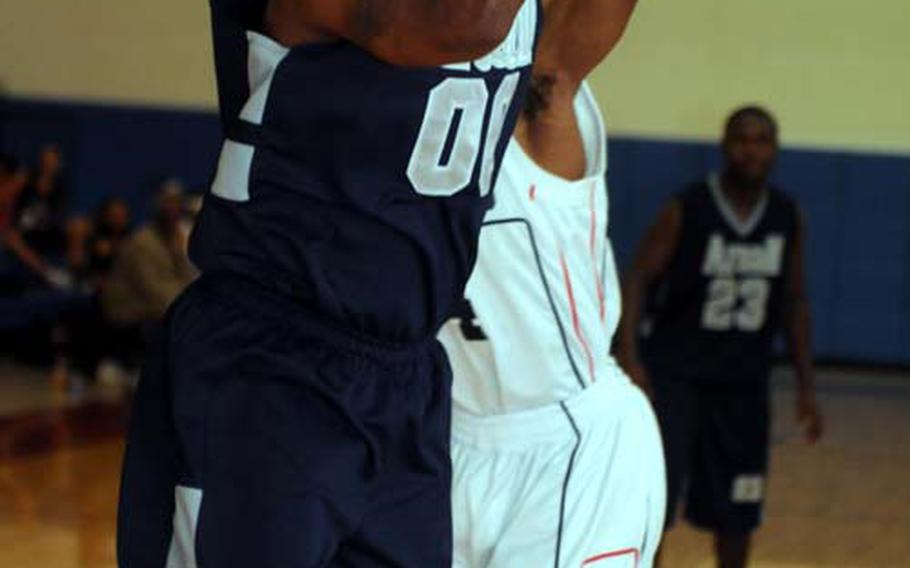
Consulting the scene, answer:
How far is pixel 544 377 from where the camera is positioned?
3713 millimetres

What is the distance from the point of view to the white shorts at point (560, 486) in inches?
141

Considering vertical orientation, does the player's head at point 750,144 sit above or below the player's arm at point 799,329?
above

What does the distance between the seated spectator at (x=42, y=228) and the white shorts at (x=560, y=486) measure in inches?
332

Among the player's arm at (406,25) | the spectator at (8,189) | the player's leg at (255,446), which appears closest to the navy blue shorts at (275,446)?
the player's leg at (255,446)

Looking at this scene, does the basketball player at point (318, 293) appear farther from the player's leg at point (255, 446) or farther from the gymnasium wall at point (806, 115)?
the gymnasium wall at point (806, 115)

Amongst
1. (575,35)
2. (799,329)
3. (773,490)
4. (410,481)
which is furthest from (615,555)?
(773,490)

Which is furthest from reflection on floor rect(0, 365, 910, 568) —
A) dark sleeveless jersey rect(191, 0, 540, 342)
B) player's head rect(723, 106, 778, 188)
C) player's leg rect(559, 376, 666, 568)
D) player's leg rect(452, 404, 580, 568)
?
dark sleeveless jersey rect(191, 0, 540, 342)

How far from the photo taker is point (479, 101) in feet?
8.45

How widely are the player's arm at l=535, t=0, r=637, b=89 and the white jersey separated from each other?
193 mm

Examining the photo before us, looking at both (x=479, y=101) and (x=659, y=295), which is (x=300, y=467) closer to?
(x=479, y=101)

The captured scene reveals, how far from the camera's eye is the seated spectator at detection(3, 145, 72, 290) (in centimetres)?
1184

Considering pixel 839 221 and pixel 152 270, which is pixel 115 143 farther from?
pixel 839 221

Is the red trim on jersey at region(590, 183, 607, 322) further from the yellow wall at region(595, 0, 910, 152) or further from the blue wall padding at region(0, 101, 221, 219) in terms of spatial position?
the blue wall padding at region(0, 101, 221, 219)

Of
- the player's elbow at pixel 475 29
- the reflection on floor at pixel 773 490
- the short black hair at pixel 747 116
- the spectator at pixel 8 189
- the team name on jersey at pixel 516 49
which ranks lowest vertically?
the reflection on floor at pixel 773 490
